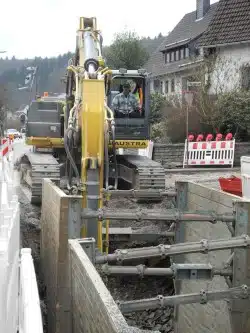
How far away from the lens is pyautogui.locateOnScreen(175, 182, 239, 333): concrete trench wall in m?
8.80

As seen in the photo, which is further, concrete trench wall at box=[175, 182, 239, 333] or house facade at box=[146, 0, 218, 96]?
house facade at box=[146, 0, 218, 96]

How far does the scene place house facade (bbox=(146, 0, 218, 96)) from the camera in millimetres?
42000

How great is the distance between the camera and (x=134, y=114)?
39.6ft

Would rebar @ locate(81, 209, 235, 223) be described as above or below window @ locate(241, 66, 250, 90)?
below

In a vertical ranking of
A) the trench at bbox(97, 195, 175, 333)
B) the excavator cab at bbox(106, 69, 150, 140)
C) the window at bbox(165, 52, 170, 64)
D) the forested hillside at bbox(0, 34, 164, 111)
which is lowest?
the trench at bbox(97, 195, 175, 333)

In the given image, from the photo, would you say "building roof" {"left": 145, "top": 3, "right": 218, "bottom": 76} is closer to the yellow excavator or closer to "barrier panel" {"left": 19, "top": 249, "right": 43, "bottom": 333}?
the yellow excavator

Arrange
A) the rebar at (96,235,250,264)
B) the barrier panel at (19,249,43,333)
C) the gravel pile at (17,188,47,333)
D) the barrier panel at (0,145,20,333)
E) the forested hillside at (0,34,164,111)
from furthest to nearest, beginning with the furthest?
the forested hillside at (0,34,164,111) < the gravel pile at (17,188,47,333) < the rebar at (96,235,250,264) < the barrier panel at (0,145,20,333) < the barrier panel at (19,249,43,333)

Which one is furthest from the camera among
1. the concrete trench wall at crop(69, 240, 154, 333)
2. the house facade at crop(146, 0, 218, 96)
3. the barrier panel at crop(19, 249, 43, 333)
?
the house facade at crop(146, 0, 218, 96)

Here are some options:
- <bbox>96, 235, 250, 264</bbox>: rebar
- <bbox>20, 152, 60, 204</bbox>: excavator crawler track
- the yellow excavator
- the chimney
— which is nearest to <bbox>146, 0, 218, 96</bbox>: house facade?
the chimney

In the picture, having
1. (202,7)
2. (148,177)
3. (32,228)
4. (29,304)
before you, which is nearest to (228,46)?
(202,7)

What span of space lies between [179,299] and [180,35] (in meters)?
41.0

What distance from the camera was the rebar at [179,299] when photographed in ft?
22.7

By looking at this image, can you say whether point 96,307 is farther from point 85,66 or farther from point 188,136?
point 188,136

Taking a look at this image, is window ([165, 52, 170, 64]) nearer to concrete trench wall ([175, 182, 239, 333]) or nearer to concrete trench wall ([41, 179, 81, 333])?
concrete trench wall ([175, 182, 239, 333])
